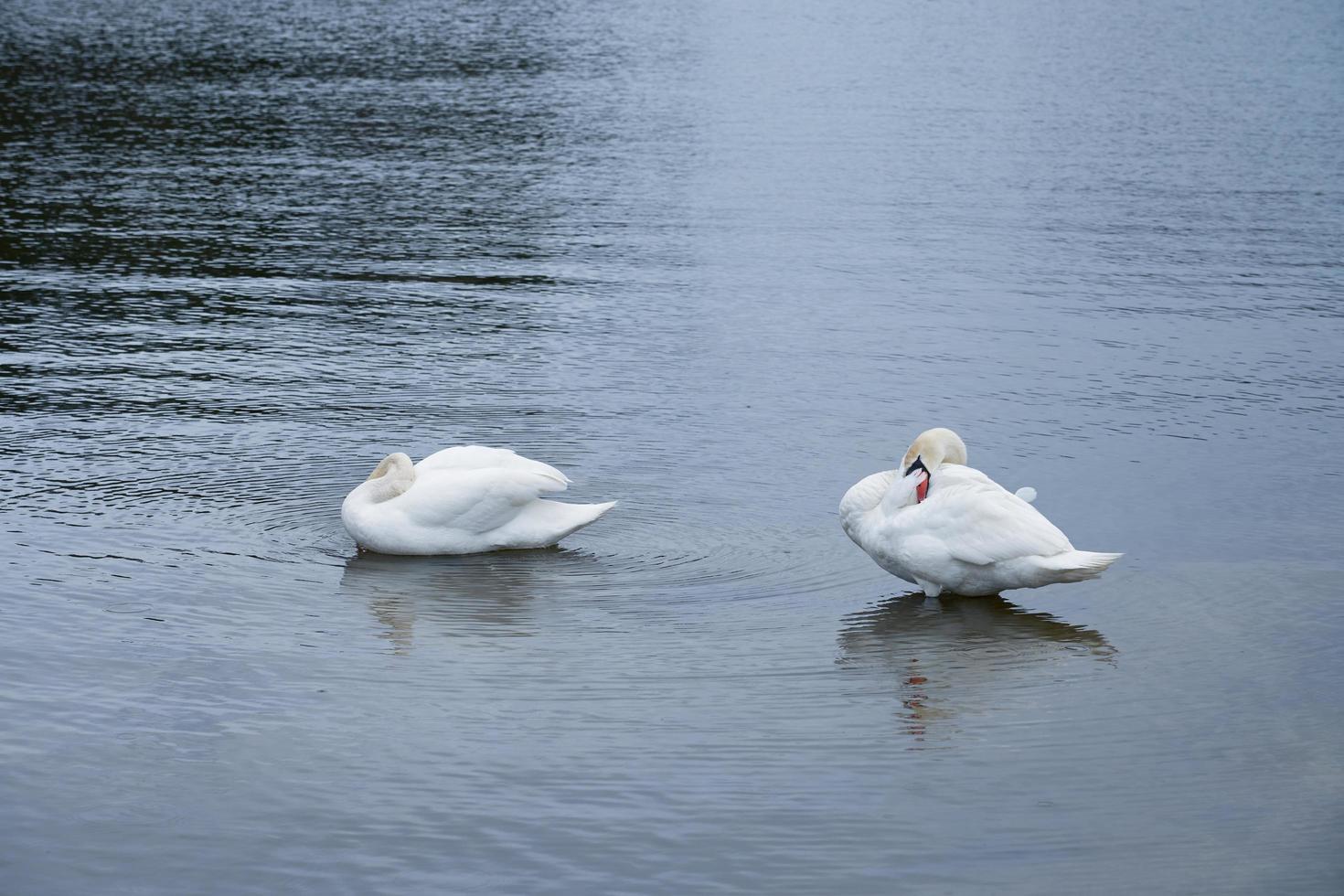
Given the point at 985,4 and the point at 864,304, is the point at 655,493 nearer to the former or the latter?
the point at 864,304

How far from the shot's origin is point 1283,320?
56.1 feet

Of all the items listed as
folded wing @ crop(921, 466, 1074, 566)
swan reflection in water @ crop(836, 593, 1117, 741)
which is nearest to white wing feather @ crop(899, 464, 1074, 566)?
folded wing @ crop(921, 466, 1074, 566)

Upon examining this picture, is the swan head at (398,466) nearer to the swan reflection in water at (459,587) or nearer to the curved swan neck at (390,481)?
the curved swan neck at (390,481)

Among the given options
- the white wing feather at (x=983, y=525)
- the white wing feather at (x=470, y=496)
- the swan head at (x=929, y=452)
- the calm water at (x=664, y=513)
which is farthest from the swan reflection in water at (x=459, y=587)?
the white wing feather at (x=983, y=525)

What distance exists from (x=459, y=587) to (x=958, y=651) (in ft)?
9.60

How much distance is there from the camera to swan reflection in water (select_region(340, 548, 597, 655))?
31.6ft

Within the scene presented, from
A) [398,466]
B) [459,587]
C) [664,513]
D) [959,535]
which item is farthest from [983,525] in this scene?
[398,466]

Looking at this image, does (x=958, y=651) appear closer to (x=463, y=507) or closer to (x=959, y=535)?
(x=959, y=535)

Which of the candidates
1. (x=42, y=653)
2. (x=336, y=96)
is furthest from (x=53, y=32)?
(x=42, y=653)

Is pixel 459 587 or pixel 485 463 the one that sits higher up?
pixel 485 463

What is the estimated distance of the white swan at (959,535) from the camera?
9719 millimetres

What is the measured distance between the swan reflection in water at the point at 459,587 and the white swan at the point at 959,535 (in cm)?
177

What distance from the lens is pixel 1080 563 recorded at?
9.62 metres

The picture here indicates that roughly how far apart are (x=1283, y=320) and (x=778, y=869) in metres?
12.0
